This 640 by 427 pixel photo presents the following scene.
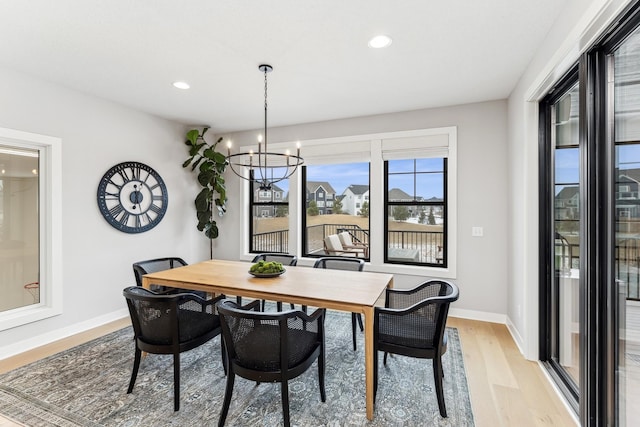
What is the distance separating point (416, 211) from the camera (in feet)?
13.7

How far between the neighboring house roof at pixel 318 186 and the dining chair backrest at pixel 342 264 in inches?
62.2

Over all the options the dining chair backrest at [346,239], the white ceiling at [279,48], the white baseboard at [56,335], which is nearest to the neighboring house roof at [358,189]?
the dining chair backrest at [346,239]

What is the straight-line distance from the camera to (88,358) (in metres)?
2.82

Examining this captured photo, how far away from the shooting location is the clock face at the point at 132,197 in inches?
145

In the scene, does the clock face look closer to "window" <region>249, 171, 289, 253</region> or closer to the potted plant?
the potted plant

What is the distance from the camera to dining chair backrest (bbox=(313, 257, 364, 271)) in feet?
→ 10.7

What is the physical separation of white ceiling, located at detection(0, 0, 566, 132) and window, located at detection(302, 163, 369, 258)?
1.15 metres

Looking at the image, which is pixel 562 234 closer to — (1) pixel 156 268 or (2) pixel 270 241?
(1) pixel 156 268

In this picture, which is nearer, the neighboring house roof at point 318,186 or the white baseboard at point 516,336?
the white baseboard at point 516,336

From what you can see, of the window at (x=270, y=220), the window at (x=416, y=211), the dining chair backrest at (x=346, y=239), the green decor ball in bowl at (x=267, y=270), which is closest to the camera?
the green decor ball in bowl at (x=267, y=270)

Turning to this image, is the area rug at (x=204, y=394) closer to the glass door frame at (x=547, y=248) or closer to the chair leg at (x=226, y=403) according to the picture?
the chair leg at (x=226, y=403)

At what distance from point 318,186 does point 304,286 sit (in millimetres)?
2562

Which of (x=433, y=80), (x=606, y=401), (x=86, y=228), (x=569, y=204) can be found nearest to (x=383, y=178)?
(x=433, y=80)

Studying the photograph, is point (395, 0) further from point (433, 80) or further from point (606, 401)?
point (606, 401)
